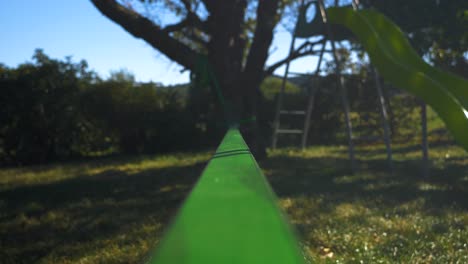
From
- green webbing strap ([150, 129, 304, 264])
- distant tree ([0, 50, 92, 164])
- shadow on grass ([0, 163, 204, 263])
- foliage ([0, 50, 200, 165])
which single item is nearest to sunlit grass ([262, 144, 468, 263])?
shadow on grass ([0, 163, 204, 263])

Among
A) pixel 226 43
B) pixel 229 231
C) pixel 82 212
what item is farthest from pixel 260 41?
pixel 229 231

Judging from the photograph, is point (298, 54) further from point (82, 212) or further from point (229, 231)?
point (229, 231)

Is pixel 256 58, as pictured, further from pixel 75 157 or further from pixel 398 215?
pixel 75 157

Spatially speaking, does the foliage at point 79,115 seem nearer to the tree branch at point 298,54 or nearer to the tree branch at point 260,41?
the tree branch at point 298,54

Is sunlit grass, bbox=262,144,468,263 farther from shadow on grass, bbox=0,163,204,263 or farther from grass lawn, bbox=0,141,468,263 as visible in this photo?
shadow on grass, bbox=0,163,204,263

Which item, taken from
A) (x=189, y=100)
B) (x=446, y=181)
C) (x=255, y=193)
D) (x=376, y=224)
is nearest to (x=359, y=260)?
(x=376, y=224)

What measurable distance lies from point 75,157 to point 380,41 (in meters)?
10.2

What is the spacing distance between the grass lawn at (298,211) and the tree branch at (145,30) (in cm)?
179

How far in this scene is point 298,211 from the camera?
13.8 ft

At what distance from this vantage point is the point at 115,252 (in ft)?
10.7

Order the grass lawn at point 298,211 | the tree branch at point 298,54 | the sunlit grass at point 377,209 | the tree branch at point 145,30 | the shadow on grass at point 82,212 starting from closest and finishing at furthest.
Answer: the sunlit grass at point 377,209, the grass lawn at point 298,211, the shadow on grass at point 82,212, the tree branch at point 145,30, the tree branch at point 298,54

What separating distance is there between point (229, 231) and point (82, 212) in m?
4.46

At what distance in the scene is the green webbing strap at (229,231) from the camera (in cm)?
43

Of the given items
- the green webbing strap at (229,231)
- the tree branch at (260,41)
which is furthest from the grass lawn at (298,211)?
the green webbing strap at (229,231)
